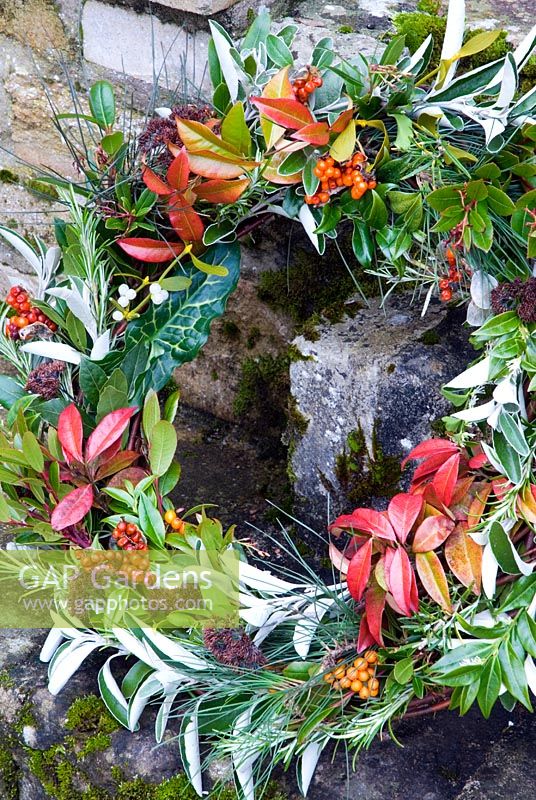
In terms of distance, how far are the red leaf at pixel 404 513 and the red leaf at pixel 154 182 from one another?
0.53 m

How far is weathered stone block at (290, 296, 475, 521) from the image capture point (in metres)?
1.30

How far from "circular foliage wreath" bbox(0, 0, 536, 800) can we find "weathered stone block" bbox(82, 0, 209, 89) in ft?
1.09

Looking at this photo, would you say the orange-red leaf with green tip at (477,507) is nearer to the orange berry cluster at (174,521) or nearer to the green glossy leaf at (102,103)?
the orange berry cluster at (174,521)

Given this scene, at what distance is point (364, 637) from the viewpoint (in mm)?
1065

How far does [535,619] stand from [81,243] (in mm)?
800

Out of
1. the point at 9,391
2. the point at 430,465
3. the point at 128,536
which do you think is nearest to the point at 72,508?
the point at 128,536

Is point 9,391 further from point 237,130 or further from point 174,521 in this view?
point 237,130

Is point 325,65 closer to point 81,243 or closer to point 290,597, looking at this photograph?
point 81,243

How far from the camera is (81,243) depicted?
1.21 metres

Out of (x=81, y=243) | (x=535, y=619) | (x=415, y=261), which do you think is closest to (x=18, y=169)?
(x=81, y=243)

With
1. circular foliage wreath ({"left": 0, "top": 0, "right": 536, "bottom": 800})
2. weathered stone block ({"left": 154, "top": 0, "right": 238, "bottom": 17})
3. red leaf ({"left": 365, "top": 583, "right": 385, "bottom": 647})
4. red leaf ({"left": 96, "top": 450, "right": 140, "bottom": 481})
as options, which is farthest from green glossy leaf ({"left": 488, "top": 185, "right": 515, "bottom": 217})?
weathered stone block ({"left": 154, "top": 0, "right": 238, "bottom": 17})

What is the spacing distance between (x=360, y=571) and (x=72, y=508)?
0.40 metres

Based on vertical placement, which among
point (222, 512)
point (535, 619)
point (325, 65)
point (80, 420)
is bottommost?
point (222, 512)

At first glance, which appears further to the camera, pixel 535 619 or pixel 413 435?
pixel 413 435
